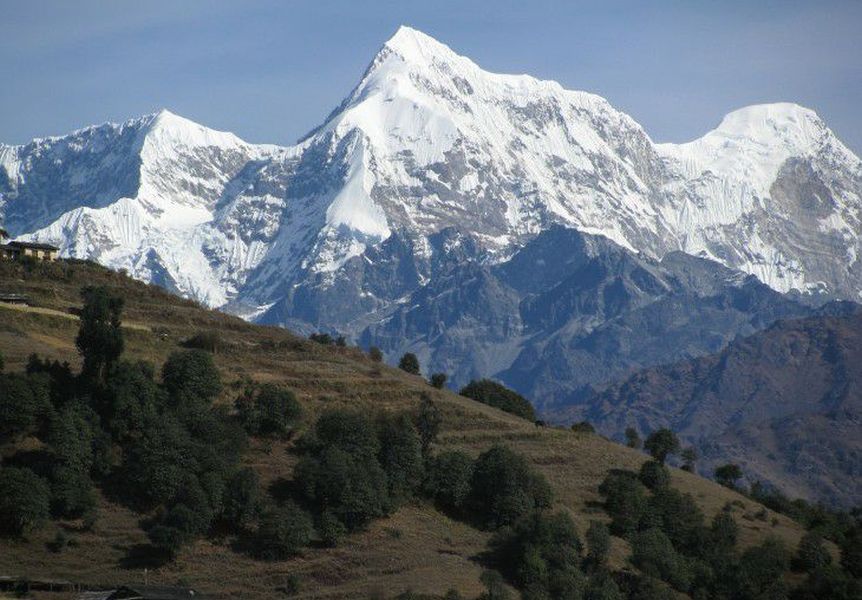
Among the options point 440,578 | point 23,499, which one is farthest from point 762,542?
point 23,499

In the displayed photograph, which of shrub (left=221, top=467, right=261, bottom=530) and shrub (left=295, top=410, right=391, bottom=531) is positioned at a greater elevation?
shrub (left=295, top=410, right=391, bottom=531)

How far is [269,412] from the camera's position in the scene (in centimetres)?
15738

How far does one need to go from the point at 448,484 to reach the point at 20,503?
4476 centimetres

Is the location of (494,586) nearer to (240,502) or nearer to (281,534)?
(281,534)

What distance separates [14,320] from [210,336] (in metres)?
22.0

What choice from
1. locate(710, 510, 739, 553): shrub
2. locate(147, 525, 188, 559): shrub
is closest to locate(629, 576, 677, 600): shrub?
locate(710, 510, 739, 553): shrub

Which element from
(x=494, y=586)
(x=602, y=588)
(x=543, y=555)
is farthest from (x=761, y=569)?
(x=494, y=586)

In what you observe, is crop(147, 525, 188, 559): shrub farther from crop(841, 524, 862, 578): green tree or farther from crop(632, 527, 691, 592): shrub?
crop(841, 524, 862, 578): green tree

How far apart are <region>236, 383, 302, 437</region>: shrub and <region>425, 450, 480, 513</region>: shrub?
14932mm

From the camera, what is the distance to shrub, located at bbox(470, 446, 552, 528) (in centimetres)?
15588

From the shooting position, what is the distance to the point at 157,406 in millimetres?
151375

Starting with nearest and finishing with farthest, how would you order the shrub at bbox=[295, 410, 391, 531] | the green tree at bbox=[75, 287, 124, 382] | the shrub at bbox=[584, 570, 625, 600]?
the shrub at bbox=[584, 570, 625, 600] < the shrub at bbox=[295, 410, 391, 531] < the green tree at bbox=[75, 287, 124, 382]

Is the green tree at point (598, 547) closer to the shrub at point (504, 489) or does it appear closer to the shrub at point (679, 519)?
the shrub at point (504, 489)

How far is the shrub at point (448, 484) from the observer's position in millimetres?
156125
